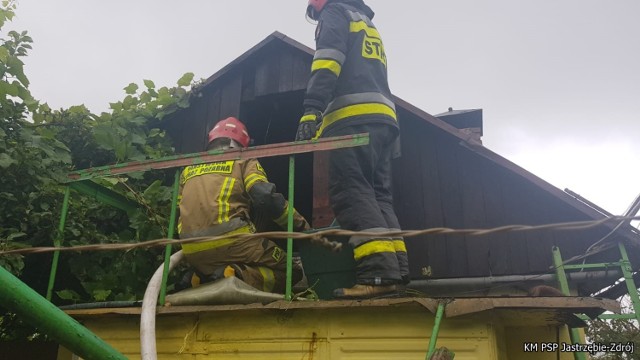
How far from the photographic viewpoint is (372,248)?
3.00m

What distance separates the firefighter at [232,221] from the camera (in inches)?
139

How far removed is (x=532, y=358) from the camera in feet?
12.6

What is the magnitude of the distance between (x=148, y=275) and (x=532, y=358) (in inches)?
131

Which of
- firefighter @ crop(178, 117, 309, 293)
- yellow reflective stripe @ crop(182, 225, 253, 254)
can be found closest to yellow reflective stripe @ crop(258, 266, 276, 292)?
firefighter @ crop(178, 117, 309, 293)

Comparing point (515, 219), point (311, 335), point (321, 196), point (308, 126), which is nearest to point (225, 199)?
point (308, 126)


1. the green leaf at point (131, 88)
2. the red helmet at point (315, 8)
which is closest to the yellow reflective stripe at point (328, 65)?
the red helmet at point (315, 8)

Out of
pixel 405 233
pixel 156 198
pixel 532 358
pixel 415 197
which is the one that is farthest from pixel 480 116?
pixel 405 233

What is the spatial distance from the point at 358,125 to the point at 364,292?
124 cm

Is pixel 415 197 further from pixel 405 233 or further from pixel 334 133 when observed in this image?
pixel 405 233

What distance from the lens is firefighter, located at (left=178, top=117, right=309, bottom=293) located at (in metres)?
3.53

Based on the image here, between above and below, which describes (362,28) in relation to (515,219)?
above

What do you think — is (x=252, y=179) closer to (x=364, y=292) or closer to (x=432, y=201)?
(x=364, y=292)

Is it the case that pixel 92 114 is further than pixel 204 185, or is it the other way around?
pixel 92 114

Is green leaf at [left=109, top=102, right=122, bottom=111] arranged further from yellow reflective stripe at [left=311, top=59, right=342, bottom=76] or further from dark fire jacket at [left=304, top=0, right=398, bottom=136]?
yellow reflective stripe at [left=311, top=59, right=342, bottom=76]
